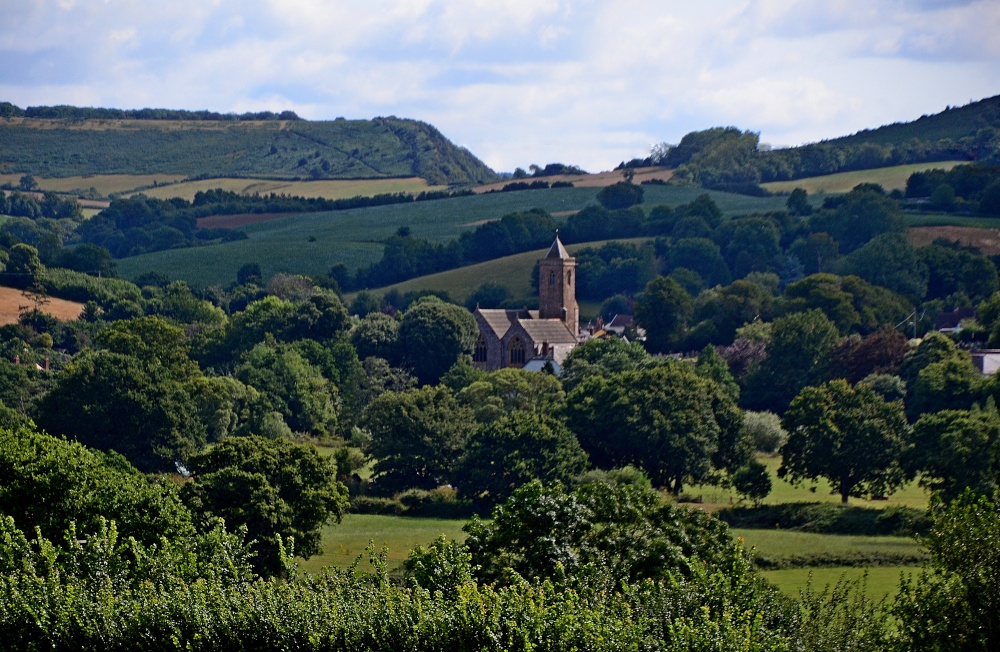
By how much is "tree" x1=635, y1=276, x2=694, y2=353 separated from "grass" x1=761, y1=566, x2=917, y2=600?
6998 centimetres

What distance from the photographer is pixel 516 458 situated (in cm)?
7012

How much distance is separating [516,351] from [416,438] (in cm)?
4079

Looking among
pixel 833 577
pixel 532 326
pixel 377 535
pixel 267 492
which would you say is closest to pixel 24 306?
pixel 532 326

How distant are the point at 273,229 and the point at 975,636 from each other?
171 meters

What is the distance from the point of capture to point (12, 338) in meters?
116

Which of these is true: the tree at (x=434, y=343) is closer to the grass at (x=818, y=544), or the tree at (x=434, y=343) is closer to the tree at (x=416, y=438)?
the tree at (x=416, y=438)

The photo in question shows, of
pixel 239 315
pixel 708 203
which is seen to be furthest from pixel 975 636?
pixel 708 203

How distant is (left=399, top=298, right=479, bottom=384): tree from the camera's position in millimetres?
114688

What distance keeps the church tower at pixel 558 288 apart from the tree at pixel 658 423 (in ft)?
139

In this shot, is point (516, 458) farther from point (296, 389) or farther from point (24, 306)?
point (24, 306)

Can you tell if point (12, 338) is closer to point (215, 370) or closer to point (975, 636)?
point (215, 370)

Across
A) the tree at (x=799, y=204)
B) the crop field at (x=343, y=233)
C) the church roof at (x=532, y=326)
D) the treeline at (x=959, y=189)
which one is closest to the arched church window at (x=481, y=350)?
the church roof at (x=532, y=326)

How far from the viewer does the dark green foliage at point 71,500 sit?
41.2m

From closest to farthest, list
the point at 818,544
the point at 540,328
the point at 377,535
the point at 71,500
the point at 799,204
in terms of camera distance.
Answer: the point at 71,500 < the point at 818,544 < the point at 377,535 < the point at 540,328 < the point at 799,204
